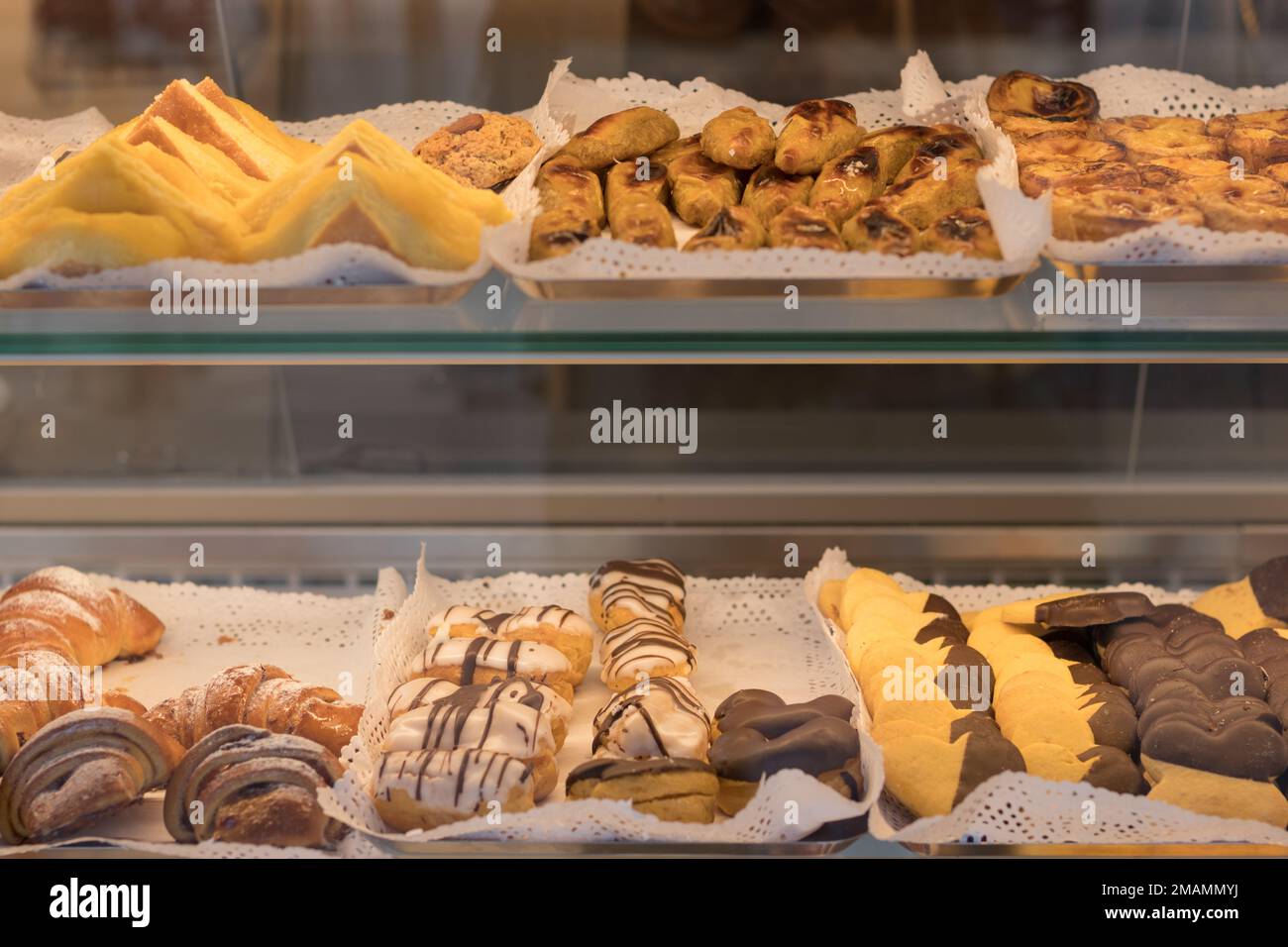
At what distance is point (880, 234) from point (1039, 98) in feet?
2.05

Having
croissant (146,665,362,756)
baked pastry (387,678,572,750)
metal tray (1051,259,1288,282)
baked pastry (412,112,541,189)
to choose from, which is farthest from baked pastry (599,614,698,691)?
metal tray (1051,259,1288,282)

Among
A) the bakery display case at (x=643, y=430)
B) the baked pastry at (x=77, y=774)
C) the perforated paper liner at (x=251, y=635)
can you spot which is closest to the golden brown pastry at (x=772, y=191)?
the bakery display case at (x=643, y=430)

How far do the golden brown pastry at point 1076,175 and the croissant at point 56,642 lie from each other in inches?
58.7

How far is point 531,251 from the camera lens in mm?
1594

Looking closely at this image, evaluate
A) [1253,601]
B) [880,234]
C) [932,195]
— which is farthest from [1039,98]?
[1253,601]

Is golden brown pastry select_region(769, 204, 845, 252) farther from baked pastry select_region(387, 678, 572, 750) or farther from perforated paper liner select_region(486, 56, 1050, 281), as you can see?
baked pastry select_region(387, 678, 572, 750)

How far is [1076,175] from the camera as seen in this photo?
5.80 ft

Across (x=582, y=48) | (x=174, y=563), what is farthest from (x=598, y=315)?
(x=174, y=563)

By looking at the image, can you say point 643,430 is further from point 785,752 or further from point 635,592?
point 785,752

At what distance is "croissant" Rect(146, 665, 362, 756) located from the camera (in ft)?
6.01

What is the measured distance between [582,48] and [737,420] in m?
0.75

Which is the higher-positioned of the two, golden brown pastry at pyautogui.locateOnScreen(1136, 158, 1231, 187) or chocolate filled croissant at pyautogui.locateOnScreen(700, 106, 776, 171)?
chocolate filled croissant at pyautogui.locateOnScreen(700, 106, 776, 171)

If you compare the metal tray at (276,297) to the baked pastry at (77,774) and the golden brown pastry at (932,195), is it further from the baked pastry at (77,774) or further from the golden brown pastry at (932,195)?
the golden brown pastry at (932,195)

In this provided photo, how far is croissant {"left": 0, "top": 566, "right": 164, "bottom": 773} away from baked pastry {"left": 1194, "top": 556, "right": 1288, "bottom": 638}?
167 cm
